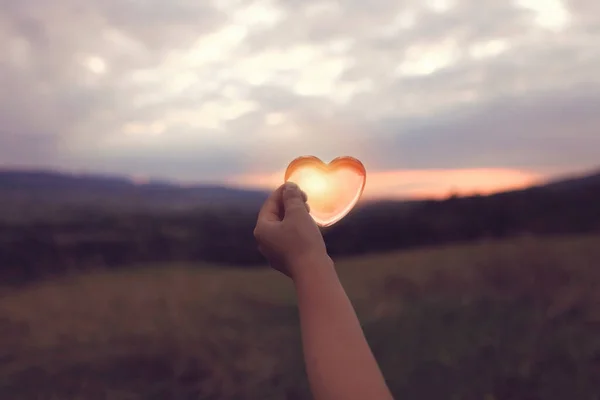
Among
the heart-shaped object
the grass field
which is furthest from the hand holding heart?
the grass field

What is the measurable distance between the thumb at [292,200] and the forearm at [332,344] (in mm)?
60

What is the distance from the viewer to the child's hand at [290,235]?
Answer: 471 millimetres

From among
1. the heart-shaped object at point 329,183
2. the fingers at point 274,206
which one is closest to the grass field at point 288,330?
the heart-shaped object at point 329,183

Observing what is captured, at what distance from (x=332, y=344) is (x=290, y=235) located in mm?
113

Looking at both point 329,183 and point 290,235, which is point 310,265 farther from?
point 329,183

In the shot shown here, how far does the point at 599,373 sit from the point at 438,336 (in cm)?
47

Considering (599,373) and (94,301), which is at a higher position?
(94,301)

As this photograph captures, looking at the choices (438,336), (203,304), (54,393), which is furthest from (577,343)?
(54,393)

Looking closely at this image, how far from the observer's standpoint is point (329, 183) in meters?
0.70

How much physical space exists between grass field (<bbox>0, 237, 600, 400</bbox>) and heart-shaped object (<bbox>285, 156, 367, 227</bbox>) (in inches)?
34.9

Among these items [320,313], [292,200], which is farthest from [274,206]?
[320,313]

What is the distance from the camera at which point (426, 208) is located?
1.93 meters

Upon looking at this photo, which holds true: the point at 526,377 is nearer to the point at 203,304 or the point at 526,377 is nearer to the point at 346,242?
the point at 346,242

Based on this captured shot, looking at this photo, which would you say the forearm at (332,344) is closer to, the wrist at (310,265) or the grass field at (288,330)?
the wrist at (310,265)
